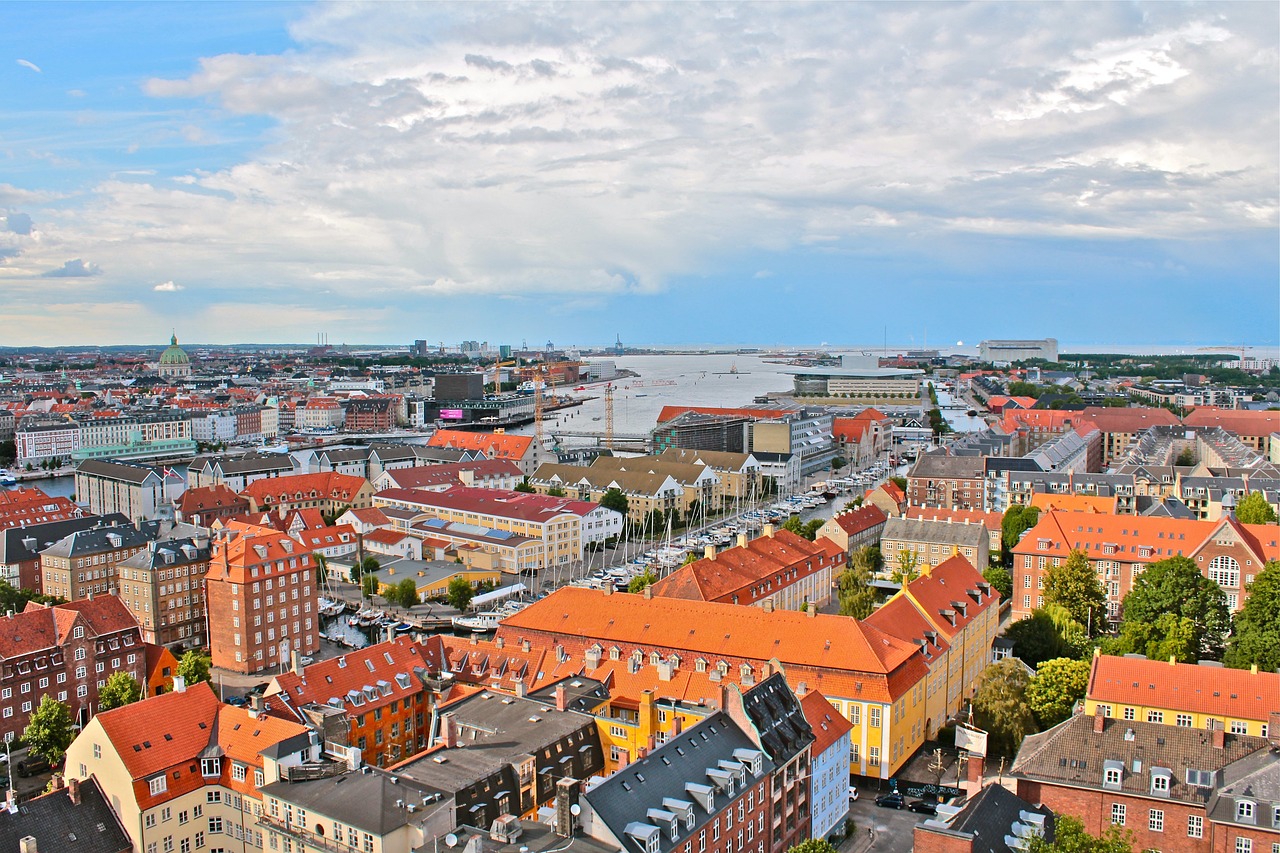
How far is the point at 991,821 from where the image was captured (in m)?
17.0

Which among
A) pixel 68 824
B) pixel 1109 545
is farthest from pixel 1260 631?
pixel 68 824

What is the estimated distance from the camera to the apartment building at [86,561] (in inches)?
1613

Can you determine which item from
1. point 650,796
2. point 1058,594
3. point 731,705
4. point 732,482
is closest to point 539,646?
point 731,705

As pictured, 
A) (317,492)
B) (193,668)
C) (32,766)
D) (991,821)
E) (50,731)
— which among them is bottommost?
(32,766)

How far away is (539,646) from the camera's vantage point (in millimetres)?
30094

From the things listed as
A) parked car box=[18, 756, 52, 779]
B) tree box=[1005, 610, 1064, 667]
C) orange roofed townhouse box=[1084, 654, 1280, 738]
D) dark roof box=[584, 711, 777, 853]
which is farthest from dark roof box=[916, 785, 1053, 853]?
parked car box=[18, 756, 52, 779]

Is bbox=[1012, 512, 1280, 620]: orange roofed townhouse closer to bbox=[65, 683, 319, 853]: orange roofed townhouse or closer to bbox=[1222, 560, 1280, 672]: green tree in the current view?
bbox=[1222, 560, 1280, 672]: green tree

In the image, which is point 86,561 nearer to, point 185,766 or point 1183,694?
point 185,766

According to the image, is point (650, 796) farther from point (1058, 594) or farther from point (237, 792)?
point (1058, 594)

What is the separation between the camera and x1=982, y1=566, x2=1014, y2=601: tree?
141ft

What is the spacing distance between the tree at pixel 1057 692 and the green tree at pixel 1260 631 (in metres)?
5.61

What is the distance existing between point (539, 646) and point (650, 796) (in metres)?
12.6

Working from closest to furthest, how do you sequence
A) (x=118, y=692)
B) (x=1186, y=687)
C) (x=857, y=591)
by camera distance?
(x=1186, y=687)
(x=118, y=692)
(x=857, y=591)

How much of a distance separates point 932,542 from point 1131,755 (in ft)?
80.3
